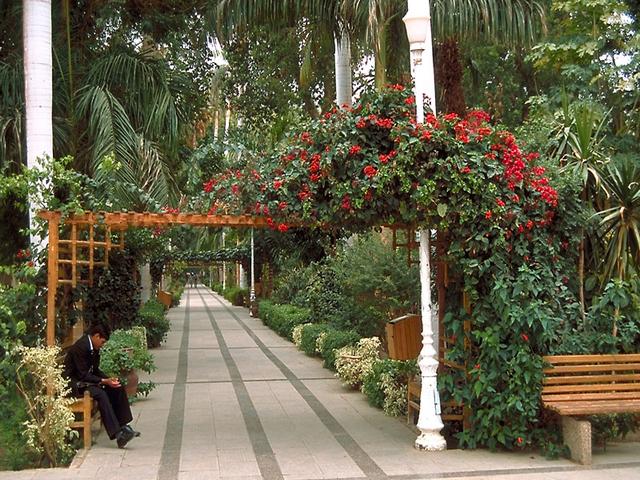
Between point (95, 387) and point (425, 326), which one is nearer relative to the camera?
point (425, 326)

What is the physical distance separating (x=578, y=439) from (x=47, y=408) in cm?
507

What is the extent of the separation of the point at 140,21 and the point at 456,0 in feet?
24.6

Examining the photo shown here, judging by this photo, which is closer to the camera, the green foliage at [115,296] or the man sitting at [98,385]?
the man sitting at [98,385]

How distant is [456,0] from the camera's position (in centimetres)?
1107

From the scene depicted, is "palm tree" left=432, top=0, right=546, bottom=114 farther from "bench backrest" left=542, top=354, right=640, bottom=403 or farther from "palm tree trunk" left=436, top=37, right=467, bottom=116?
"bench backrest" left=542, top=354, right=640, bottom=403

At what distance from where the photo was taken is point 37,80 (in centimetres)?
967

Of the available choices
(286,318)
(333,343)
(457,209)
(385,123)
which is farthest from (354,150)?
(286,318)

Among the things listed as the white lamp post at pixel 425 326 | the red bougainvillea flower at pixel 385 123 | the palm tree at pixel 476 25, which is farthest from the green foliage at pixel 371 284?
the red bougainvillea flower at pixel 385 123

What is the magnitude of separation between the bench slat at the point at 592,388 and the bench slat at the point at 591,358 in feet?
0.79

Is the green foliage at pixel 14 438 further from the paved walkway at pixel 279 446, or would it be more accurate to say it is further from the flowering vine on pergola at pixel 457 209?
the flowering vine on pergola at pixel 457 209

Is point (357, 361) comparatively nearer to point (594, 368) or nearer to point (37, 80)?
point (594, 368)

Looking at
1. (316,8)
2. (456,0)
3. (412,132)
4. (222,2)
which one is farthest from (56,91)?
(412,132)

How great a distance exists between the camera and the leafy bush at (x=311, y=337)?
635 inches

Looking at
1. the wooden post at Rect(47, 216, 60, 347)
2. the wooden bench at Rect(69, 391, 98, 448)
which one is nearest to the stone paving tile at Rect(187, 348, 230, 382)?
the wooden bench at Rect(69, 391, 98, 448)
